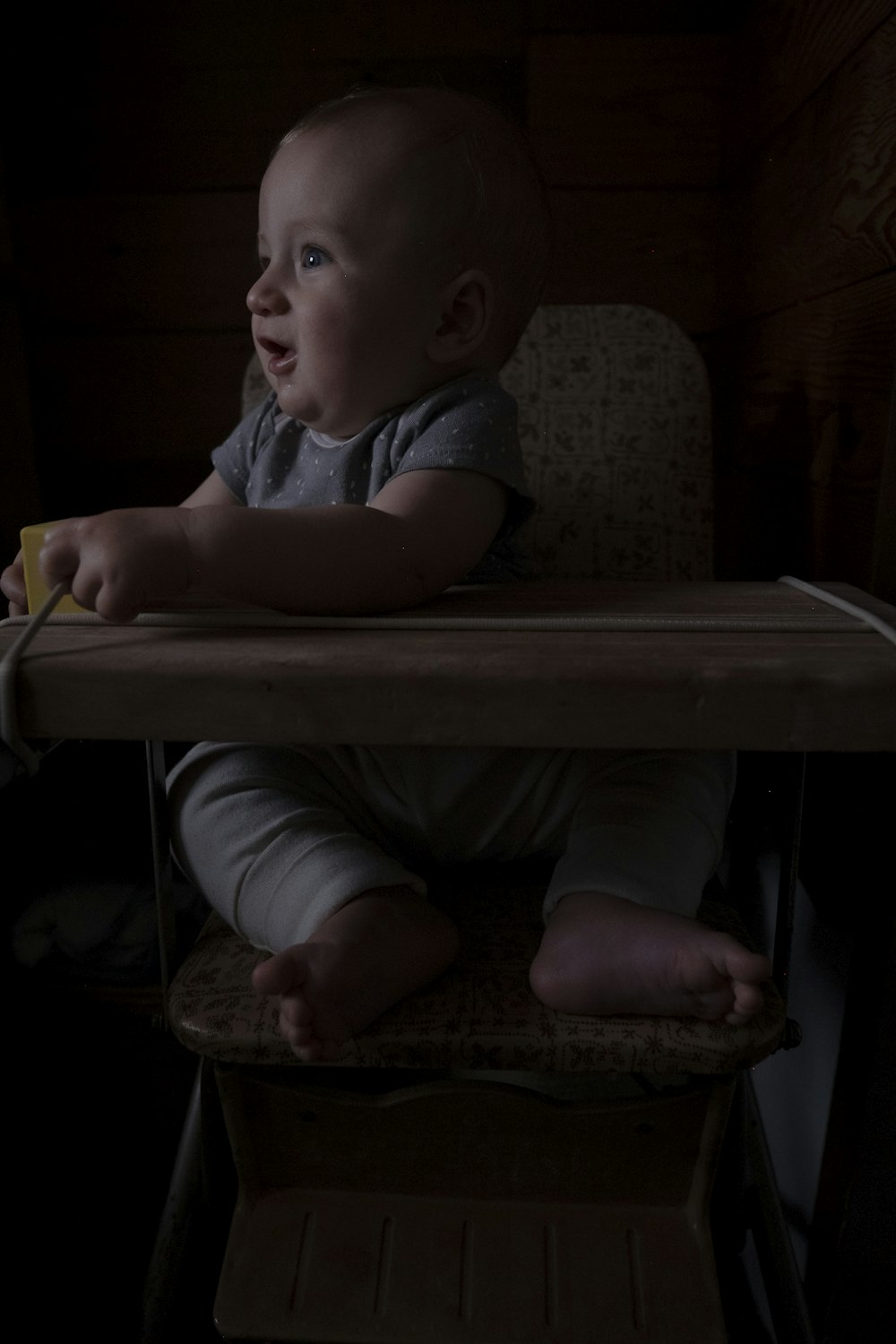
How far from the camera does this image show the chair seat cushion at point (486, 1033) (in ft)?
1.94

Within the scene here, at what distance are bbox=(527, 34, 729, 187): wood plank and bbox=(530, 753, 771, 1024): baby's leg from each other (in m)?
0.82

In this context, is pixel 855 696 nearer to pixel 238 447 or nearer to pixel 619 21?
pixel 238 447

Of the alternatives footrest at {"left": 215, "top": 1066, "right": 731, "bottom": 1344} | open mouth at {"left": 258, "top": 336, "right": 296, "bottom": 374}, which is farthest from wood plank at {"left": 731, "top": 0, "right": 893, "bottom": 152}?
footrest at {"left": 215, "top": 1066, "right": 731, "bottom": 1344}

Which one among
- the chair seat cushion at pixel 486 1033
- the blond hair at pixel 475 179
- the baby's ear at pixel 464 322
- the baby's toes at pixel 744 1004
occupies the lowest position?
the chair seat cushion at pixel 486 1033

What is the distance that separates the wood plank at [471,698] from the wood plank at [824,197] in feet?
1.67

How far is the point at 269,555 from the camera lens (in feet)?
1.82

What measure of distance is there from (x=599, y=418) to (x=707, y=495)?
140 millimetres

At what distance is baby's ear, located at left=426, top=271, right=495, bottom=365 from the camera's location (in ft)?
2.48

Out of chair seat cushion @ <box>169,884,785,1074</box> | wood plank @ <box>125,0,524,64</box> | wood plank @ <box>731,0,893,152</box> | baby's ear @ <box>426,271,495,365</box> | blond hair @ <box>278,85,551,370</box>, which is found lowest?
chair seat cushion @ <box>169,884,785,1074</box>

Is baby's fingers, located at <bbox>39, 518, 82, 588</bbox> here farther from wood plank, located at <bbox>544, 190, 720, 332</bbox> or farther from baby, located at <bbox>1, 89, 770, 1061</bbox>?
wood plank, located at <bbox>544, 190, 720, 332</bbox>

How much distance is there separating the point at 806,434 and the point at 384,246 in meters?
0.52

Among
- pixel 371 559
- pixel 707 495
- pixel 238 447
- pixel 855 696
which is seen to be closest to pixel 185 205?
pixel 238 447

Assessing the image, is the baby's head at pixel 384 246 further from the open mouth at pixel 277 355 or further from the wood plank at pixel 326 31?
the wood plank at pixel 326 31

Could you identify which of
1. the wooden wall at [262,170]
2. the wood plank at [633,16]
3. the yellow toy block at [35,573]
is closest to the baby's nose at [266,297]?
the yellow toy block at [35,573]
